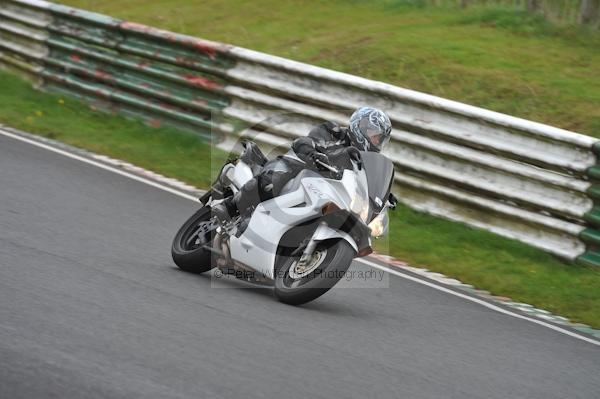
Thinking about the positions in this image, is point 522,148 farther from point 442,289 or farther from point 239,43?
point 239,43

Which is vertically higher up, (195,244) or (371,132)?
(371,132)

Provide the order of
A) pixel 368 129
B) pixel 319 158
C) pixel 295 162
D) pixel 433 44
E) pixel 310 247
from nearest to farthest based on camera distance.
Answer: pixel 310 247
pixel 319 158
pixel 368 129
pixel 295 162
pixel 433 44

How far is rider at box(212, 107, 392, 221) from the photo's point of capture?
750 cm

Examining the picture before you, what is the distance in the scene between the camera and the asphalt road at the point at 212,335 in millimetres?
5457

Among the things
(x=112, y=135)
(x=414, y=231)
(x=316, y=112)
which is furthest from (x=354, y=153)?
(x=112, y=135)

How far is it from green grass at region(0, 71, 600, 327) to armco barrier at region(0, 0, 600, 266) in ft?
0.57

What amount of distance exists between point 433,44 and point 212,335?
319 inches

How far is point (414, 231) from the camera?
1056 cm

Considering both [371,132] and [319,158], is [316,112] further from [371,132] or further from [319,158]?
[319,158]

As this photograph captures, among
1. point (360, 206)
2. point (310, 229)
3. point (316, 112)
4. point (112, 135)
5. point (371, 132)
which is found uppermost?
point (371, 132)

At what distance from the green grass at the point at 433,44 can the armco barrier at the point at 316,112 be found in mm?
1252

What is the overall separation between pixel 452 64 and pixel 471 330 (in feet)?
19.1

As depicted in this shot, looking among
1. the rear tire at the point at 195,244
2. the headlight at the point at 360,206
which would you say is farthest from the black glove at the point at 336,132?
the rear tire at the point at 195,244

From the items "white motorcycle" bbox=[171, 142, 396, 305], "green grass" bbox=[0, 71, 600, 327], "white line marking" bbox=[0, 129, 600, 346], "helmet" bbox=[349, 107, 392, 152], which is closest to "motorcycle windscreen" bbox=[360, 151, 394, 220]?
"white motorcycle" bbox=[171, 142, 396, 305]
